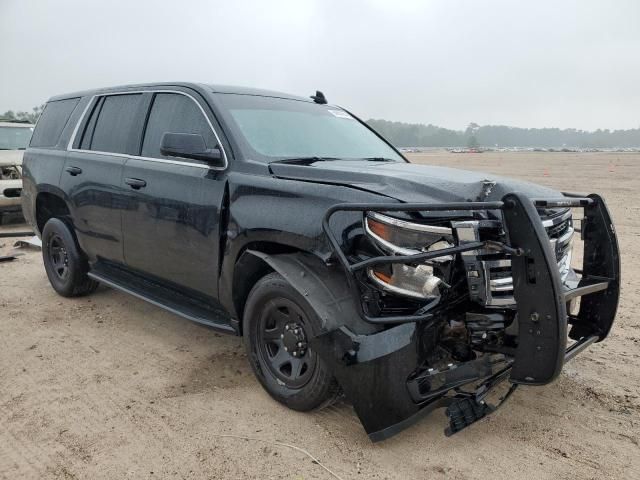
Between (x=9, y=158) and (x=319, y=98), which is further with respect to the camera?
(x=9, y=158)

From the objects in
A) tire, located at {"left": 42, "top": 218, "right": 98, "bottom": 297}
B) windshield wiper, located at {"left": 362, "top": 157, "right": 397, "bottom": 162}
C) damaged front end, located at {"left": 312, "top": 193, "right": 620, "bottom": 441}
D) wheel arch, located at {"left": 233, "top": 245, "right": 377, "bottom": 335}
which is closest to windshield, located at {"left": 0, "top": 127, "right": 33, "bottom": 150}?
tire, located at {"left": 42, "top": 218, "right": 98, "bottom": 297}

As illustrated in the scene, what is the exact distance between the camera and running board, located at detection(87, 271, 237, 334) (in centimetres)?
367

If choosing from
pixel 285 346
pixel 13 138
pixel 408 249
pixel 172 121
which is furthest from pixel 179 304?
pixel 13 138

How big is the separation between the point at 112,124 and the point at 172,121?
3.10ft

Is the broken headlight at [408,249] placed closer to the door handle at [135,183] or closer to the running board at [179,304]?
the running board at [179,304]

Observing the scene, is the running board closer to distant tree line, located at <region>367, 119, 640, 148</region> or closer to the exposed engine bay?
the exposed engine bay

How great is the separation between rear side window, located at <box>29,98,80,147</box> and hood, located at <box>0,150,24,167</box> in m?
4.92

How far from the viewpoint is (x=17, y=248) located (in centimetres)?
834

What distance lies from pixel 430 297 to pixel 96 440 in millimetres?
1915

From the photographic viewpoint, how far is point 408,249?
2684 mm

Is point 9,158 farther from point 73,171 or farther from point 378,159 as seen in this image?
point 378,159

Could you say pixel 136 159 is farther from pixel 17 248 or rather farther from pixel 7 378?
pixel 17 248

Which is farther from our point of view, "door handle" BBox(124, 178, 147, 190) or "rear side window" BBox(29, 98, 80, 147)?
"rear side window" BBox(29, 98, 80, 147)

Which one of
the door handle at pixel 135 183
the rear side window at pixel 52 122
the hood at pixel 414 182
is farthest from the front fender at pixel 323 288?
the rear side window at pixel 52 122
